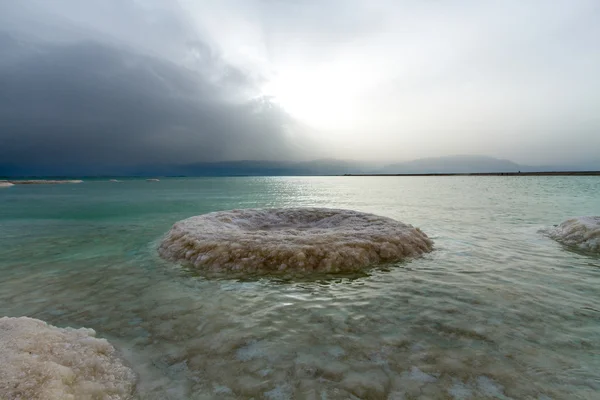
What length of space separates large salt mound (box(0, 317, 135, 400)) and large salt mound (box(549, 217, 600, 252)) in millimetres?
13803

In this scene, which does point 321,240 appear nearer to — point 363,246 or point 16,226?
point 363,246

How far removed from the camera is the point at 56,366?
3.36 m

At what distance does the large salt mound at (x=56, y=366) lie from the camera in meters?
2.99

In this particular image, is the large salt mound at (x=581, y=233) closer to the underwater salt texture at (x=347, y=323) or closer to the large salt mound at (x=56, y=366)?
the underwater salt texture at (x=347, y=323)

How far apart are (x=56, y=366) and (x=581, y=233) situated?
1561cm

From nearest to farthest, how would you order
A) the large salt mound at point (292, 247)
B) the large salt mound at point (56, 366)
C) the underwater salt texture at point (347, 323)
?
the large salt mound at point (56, 366) < the underwater salt texture at point (347, 323) < the large salt mound at point (292, 247)

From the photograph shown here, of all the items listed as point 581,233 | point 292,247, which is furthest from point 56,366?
point 581,233

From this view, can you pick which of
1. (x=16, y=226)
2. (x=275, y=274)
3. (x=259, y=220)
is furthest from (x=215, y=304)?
(x=16, y=226)

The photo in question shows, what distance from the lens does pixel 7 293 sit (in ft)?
22.2

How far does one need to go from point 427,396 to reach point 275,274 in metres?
5.06

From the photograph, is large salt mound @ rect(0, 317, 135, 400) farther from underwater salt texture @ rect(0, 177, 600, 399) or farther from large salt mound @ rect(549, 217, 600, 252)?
large salt mound @ rect(549, 217, 600, 252)

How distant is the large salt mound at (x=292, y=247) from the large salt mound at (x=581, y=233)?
16.9 ft

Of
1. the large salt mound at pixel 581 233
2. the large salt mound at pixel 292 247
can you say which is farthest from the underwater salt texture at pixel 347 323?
the large salt mound at pixel 581 233

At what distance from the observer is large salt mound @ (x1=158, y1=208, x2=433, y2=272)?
27.4 ft
